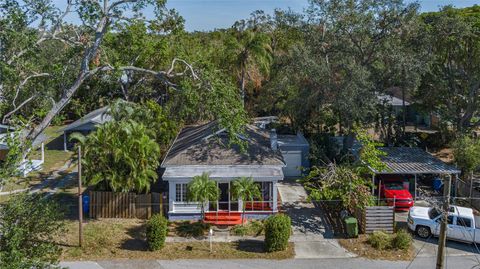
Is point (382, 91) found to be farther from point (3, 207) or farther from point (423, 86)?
point (3, 207)

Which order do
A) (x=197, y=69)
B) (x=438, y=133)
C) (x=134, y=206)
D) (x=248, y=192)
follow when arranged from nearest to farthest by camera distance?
(x=197, y=69) → (x=248, y=192) → (x=134, y=206) → (x=438, y=133)

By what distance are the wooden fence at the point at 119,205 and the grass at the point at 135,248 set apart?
139cm

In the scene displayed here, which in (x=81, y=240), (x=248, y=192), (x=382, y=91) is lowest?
(x=81, y=240)

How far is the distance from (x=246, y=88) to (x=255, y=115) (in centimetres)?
268

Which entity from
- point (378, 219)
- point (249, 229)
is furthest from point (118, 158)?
point (378, 219)

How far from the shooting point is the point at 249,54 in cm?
4000

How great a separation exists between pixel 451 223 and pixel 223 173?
10.3 m

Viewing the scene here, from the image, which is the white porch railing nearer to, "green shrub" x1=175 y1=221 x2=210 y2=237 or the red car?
"green shrub" x1=175 y1=221 x2=210 y2=237

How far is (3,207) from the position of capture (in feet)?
37.1

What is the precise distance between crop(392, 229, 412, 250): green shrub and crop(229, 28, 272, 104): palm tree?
20131 millimetres

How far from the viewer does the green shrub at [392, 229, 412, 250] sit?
829 inches

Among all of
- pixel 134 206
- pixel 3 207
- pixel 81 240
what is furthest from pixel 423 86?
pixel 3 207

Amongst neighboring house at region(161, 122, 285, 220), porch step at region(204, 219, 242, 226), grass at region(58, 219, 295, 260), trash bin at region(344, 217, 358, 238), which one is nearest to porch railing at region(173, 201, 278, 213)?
neighboring house at region(161, 122, 285, 220)

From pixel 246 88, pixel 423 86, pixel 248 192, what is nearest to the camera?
pixel 248 192
